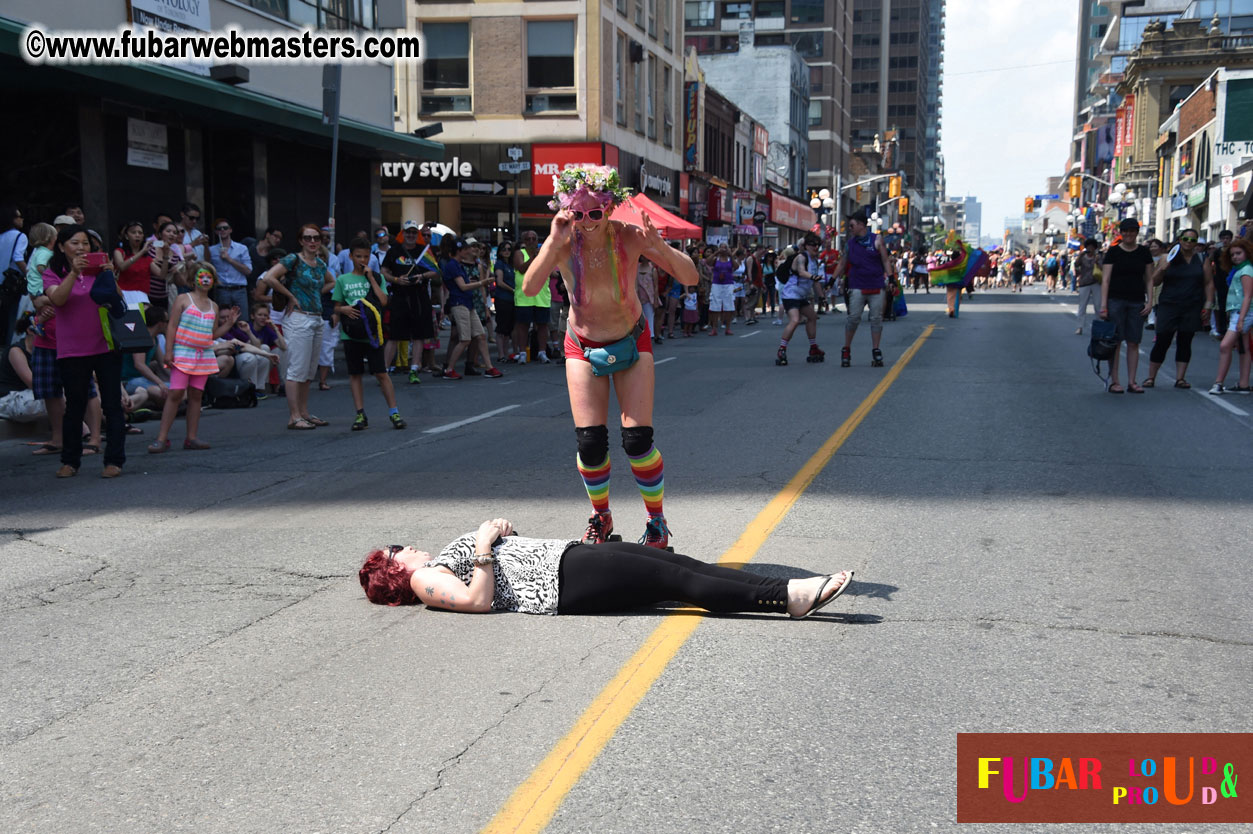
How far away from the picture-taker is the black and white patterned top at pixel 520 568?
5301mm

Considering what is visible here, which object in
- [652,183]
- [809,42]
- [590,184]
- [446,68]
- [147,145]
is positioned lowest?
[590,184]

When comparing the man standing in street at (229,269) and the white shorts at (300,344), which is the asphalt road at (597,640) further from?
the man standing in street at (229,269)

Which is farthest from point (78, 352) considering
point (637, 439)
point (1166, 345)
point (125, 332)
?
point (1166, 345)

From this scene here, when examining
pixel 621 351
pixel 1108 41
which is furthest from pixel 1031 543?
pixel 1108 41

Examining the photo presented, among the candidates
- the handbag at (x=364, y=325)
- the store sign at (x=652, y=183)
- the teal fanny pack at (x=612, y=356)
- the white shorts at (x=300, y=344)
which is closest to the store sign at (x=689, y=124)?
the store sign at (x=652, y=183)

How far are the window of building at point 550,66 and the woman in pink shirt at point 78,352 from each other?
3016 centimetres

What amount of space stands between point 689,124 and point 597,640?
4765 cm

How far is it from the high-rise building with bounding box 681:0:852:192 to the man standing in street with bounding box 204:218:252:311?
84.1 m

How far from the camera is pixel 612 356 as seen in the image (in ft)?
20.3

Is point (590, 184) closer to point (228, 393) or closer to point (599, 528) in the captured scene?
point (599, 528)

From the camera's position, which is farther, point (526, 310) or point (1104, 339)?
point (526, 310)

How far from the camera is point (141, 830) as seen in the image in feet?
11.2

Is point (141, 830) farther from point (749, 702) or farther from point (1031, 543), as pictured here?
point (1031, 543)

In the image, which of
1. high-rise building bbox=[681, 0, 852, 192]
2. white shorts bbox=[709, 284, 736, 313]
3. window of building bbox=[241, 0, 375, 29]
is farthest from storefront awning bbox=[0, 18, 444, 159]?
high-rise building bbox=[681, 0, 852, 192]
